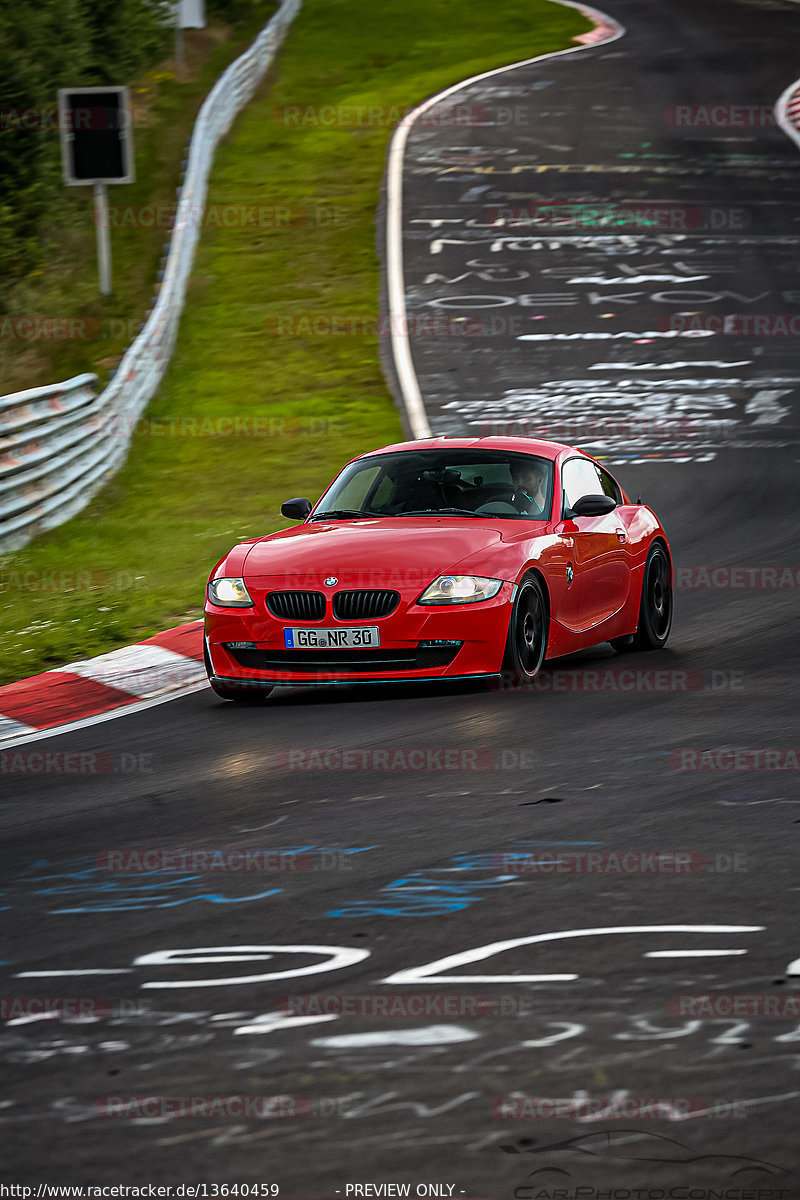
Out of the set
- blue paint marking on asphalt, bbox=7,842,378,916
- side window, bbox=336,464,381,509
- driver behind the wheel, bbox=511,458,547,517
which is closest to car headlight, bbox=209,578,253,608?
side window, bbox=336,464,381,509

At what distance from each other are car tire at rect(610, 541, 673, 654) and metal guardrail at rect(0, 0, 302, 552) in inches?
226

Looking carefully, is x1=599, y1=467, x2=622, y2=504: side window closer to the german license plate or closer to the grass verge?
the german license plate

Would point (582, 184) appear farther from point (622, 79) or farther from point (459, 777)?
point (459, 777)

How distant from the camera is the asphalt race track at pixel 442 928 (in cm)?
380

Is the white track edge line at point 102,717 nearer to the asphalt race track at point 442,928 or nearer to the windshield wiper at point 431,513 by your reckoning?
the asphalt race track at point 442,928

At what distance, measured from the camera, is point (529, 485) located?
36.9 ft

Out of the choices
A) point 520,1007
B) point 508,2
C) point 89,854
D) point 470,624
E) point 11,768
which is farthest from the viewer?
point 508,2

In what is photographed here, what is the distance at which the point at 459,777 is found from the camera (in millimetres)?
7852

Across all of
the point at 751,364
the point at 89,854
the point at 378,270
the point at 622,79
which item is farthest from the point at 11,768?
the point at 622,79

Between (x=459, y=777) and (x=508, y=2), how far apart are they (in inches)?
1852

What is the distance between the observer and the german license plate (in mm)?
9906

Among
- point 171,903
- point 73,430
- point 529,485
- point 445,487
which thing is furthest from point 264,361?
point 171,903

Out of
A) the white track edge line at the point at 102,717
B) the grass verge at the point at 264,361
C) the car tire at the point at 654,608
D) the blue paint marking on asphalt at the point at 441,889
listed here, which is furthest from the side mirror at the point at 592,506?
the blue paint marking on asphalt at the point at 441,889

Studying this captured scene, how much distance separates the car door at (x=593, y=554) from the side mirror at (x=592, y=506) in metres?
0.20
